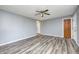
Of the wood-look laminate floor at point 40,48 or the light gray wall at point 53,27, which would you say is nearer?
the wood-look laminate floor at point 40,48

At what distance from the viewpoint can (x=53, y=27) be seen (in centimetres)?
1021

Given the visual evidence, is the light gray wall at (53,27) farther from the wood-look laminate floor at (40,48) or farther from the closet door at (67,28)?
the wood-look laminate floor at (40,48)

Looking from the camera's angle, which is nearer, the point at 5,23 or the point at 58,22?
the point at 5,23

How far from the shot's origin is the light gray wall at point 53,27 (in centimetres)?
925

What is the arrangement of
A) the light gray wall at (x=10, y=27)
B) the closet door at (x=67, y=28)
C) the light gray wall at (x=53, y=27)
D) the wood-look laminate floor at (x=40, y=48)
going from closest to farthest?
A: the wood-look laminate floor at (x=40, y=48) < the light gray wall at (x=10, y=27) < the closet door at (x=67, y=28) < the light gray wall at (x=53, y=27)

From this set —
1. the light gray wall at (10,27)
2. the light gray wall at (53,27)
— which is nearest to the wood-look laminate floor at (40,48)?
the light gray wall at (10,27)

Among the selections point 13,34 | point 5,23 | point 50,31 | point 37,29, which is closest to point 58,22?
point 50,31

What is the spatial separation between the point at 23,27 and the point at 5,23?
7.65ft

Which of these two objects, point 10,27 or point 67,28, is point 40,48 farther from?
point 67,28

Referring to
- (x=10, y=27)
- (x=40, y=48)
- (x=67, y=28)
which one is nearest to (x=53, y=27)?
(x=67, y=28)

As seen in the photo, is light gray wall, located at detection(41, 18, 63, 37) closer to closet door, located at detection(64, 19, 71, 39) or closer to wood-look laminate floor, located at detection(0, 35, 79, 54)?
closet door, located at detection(64, 19, 71, 39)

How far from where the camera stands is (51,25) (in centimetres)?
1051

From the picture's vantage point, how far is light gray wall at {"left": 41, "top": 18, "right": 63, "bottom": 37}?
9.25 meters
